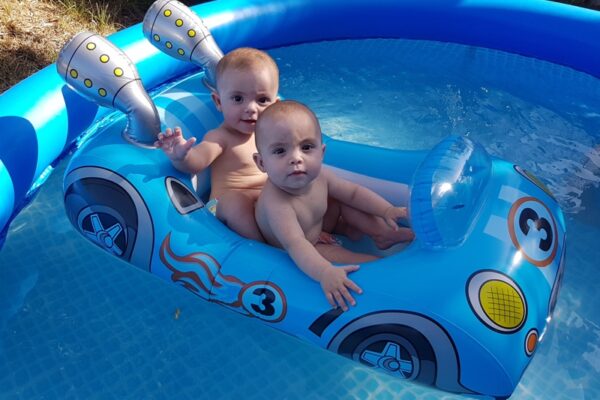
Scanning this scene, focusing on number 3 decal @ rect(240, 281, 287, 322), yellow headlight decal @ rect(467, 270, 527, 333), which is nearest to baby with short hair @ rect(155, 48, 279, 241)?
number 3 decal @ rect(240, 281, 287, 322)

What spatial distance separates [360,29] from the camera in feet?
11.7

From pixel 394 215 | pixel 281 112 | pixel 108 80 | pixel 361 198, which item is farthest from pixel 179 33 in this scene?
pixel 394 215

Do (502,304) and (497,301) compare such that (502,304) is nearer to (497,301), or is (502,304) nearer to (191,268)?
(497,301)

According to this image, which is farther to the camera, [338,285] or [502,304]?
[338,285]

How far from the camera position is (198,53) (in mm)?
2424

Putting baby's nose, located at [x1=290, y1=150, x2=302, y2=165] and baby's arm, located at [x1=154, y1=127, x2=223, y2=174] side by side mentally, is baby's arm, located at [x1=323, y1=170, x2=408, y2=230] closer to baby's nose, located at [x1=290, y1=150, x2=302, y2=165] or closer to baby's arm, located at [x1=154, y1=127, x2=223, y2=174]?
baby's nose, located at [x1=290, y1=150, x2=302, y2=165]

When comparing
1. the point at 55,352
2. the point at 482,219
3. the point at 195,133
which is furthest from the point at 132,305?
the point at 482,219

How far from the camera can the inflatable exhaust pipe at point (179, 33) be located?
7.75ft

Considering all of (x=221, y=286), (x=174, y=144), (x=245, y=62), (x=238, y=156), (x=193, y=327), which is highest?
(x=245, y=62)

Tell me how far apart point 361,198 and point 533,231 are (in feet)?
1.76

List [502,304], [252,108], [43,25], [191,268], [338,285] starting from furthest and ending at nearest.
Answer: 1. [43,25]
2. [252,108]
3. [191,268]
4. [338,285]
5. [502,304]

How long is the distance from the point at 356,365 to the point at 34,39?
8.49 feet

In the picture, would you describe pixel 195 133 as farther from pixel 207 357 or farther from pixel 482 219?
pixel 482 219

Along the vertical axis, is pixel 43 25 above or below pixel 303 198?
below
